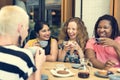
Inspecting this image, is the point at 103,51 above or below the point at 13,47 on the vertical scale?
below

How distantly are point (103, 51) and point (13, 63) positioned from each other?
176 centimetres

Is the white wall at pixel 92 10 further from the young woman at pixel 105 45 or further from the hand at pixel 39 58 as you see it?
the hand at pixel 39 58

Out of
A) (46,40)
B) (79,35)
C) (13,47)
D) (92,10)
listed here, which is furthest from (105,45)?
(13,47)

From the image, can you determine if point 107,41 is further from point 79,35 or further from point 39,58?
point 39,58

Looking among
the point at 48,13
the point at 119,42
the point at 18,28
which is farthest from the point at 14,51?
the point at 48,13

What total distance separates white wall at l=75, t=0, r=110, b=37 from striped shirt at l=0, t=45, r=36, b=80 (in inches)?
100

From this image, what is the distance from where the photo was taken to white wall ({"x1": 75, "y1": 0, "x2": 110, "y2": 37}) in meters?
3.91

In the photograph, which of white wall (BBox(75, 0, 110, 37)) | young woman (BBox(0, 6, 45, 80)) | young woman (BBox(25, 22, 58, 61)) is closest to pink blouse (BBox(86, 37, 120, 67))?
young woman (BBox(25, 22, 58, 61))

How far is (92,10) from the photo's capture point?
4.08 metres

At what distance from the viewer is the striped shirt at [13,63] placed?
1.49m

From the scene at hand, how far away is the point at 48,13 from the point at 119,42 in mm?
A: 2198

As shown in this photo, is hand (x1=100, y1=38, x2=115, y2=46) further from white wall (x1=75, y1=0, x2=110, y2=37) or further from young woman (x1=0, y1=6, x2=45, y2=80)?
young woman (x1=0, y1=6, x2=45, y2=80)

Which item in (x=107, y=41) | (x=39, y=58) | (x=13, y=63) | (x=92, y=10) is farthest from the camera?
(x=92, y=10)

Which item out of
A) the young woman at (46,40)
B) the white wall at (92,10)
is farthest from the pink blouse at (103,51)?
the white wall at (92,10)
